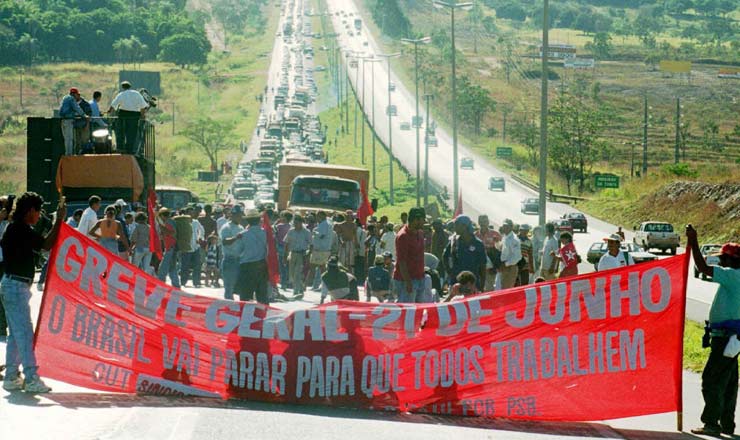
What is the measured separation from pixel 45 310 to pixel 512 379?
3.99 m

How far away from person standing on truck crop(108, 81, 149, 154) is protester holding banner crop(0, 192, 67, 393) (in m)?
12.8

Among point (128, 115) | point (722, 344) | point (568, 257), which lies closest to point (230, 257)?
point (568, 257)

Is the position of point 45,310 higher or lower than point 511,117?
higher

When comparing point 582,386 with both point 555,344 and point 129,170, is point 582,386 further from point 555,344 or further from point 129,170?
point 129,170

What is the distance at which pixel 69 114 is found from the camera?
23562 millimetres

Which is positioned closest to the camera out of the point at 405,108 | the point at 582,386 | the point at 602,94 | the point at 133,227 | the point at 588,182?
the point at 582,386

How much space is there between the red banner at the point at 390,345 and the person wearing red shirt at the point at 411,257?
4.01 meters

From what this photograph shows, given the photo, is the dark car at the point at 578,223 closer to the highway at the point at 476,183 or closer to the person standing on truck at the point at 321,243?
the highway at the point at 476,183

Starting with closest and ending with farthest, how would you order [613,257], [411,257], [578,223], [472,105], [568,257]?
[411,257], [613,257], [568,257], [578,223], [472,105]

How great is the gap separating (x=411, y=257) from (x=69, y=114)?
9.62m

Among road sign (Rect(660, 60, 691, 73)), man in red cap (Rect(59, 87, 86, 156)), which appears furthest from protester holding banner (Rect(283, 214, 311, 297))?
road sign (Rect(660, 60, 691, 73))

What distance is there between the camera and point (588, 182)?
354 feet

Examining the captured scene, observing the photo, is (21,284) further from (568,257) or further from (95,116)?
(95,116)

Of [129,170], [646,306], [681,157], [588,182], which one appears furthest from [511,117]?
[646,306]
